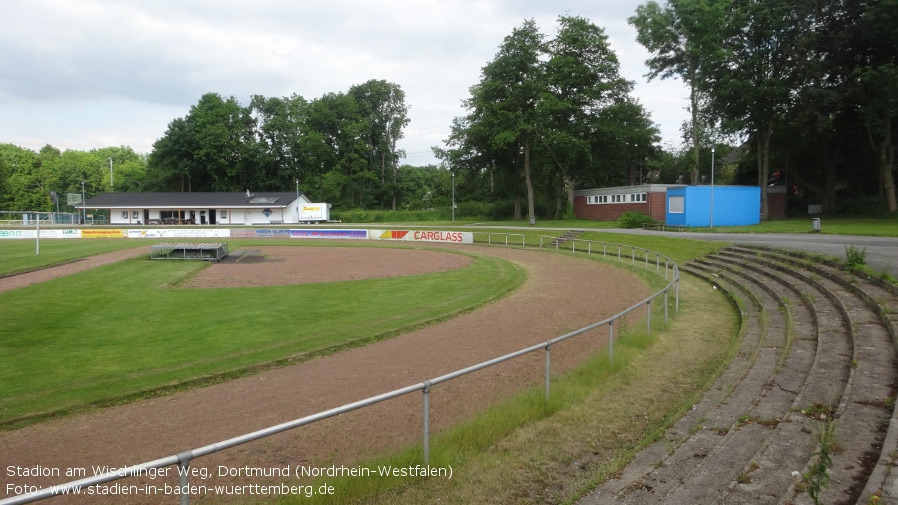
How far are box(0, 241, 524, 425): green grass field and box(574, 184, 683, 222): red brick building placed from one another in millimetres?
29492

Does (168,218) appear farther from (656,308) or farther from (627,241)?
(656,308)

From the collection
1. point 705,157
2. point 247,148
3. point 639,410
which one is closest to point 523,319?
point 639,410

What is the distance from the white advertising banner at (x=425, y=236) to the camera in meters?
45.3

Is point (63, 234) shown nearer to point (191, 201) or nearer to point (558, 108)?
point (191, 201)

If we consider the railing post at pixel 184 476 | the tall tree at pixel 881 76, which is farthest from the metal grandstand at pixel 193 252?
the tall tree at pixel 881 76

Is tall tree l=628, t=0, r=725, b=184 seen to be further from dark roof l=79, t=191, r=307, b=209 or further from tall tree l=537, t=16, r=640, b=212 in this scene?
dark roof l=79, t=191, r=307, b=209

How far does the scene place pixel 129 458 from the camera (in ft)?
22.7

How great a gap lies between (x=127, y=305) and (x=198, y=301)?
6.66 feet

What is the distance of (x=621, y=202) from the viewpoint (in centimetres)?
5291

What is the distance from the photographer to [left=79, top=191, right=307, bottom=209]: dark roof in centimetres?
7881

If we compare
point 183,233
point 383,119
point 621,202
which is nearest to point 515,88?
point 621,202

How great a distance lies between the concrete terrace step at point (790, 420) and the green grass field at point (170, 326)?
787cm

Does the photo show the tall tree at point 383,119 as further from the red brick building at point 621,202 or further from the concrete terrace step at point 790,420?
the concrete terrace step at point 790,420

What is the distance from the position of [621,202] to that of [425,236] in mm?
19659
